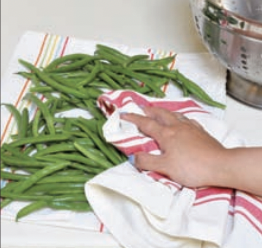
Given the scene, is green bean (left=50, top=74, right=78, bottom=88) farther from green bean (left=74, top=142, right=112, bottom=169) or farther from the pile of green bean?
green bean (left=74, top=142, right=112, bottom=169)

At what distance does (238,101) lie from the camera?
888mm

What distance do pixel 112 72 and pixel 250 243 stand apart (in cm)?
37

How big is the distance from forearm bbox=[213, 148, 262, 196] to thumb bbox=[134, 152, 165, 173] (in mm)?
73

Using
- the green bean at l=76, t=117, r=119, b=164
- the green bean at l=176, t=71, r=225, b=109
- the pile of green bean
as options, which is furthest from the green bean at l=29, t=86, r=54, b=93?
the green bean at l=176, t=71, r=225, b=109

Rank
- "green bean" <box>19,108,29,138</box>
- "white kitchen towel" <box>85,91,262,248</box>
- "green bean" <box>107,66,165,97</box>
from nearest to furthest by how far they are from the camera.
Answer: "white kitchen towel" <box>85,91,262,248</box> < "green bean" <box>19,108,29,138</box> < "green bean" <box>107,66,165,97</box>

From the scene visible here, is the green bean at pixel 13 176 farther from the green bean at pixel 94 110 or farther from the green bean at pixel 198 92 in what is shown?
the green bean at pixel 198 92

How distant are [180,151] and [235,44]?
20 centimetres

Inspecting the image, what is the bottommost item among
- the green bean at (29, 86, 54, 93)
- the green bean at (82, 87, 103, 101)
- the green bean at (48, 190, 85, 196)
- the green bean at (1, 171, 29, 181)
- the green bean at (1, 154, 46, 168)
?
the green bean at (48, 190, 85, 196)

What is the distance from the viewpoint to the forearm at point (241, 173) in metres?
0.69

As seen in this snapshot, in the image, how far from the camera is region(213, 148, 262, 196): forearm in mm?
687

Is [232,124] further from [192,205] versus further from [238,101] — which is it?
[192,205]

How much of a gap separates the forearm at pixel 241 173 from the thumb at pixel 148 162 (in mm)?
73

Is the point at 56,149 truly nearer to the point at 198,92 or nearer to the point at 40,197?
the point at 40,197

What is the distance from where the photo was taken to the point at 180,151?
0.71 metres
